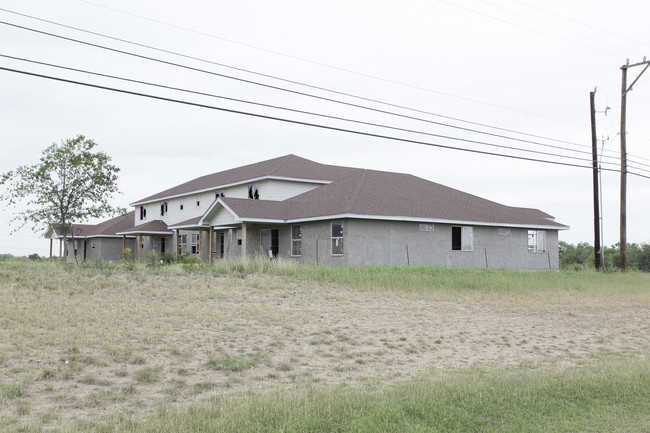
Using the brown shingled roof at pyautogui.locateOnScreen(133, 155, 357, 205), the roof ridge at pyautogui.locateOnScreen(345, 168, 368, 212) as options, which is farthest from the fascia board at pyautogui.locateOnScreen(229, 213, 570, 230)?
the brown shingled roof at pyautogui.locateOnScreen(133, 155, 357, 205)

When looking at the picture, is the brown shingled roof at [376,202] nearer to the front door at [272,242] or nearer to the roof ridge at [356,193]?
the roof ridge at [356,193]

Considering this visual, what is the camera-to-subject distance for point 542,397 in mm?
8789

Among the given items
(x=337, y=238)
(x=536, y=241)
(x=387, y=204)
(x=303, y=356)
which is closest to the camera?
(x=303, y=356)

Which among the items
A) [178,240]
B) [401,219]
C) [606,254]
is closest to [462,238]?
[401,219]

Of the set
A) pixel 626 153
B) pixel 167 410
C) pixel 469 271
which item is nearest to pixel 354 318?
pixel 167 410

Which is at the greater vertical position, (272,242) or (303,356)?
(272,242)

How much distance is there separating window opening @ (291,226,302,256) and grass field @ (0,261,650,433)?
428 inches

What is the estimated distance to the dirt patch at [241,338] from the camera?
920cm

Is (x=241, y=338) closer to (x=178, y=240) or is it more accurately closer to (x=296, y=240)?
(x=296, y=240)

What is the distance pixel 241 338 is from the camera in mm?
12812

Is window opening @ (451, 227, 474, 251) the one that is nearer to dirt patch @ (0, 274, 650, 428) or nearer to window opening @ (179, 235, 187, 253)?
dirt patch @ (0, 274, 650, 428)

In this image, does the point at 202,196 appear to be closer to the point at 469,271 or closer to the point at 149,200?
the point at 149,200

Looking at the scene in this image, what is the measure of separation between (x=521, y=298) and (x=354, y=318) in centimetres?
860

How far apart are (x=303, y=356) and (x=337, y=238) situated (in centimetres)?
1879
